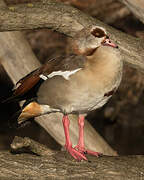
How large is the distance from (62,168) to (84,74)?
0.72 m

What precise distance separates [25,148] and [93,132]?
8.04ft

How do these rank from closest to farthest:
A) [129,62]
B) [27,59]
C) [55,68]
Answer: [55,68] → [129,62] → [27,59]

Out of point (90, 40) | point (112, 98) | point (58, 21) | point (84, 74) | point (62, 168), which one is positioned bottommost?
point (112, 98)

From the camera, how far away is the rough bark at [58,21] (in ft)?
12.9

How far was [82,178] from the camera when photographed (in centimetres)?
349

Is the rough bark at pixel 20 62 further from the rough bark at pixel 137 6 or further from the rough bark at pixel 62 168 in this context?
the rough bark at pixel 62 168

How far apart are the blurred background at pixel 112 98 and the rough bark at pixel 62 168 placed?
18.0 feet

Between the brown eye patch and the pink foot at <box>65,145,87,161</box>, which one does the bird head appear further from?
the pink foot at <box>65,145,87,161</box>

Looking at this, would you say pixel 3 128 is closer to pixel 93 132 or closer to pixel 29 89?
pixel 93 132

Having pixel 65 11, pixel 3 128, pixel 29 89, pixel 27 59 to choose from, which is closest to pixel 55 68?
pixel 29 89

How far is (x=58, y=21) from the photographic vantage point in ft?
13.3

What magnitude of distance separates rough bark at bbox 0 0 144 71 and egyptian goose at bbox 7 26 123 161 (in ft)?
1.46

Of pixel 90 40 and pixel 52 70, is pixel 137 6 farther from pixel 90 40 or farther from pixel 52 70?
pixel 52 70

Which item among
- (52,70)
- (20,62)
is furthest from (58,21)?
(20,62)
